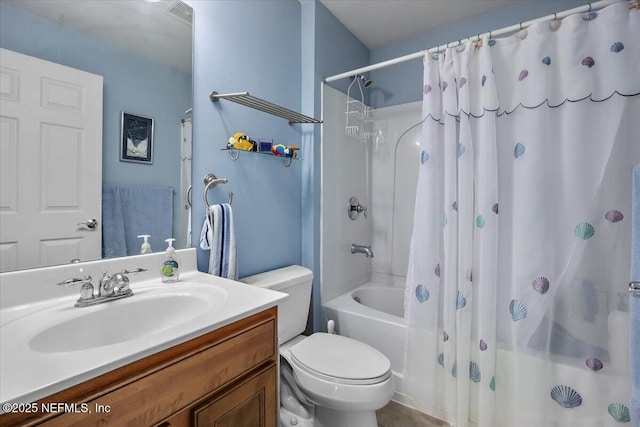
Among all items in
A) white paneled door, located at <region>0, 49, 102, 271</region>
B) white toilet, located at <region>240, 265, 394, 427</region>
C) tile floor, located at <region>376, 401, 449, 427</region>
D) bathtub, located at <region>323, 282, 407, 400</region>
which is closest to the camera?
white paneled door, located at <region>0, 49, 102, 271</region>

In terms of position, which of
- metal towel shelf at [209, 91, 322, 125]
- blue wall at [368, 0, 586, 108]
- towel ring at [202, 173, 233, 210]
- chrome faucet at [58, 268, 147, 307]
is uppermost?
blue wall at [368, 0, 586, 108]

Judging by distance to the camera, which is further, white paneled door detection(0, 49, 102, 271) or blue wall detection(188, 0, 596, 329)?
blue wall detection(188, 0, 596, 329)

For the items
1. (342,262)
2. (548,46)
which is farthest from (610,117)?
(342,262)

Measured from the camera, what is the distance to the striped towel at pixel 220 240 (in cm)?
140

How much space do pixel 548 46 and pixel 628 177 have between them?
24.8 inches

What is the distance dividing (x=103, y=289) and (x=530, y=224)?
168 cm

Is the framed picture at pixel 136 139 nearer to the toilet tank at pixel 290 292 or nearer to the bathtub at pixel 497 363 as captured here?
the toilet tank at pixel 290 292

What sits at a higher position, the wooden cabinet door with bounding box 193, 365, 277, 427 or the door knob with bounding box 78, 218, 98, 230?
the door knob with bounding box 78, 218, 98, 230

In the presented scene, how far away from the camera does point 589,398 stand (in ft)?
4.05

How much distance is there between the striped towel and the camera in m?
1.40

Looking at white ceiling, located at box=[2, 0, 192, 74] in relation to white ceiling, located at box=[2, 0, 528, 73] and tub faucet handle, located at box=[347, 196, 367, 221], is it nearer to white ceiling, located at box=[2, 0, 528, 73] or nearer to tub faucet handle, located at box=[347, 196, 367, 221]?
white ceiling, located at box=[2, 0, 528, 73]

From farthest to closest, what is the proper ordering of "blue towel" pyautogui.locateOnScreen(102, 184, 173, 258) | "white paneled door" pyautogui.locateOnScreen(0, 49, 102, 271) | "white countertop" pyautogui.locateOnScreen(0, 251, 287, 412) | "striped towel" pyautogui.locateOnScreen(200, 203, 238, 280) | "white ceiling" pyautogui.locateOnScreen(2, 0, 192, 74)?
"striped towel" pyautogui.locateOnScreen(200, 203, 238, 280)
"blue towel" pyautogui.locateOnScreen(102, 184, 173, 258)
"white ceiling" pyautogui.locateOnScreen(2, 0, 192, 74)
"white paneled door" pyautogui.locateOnScreen(0, 49, 102, 271)
"white countertop" pyautogui.locateOnScreen(0, 251, 287, 412)

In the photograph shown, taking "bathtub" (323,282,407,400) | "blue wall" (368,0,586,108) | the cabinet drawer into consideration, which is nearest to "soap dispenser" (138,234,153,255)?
the cabinet drawer

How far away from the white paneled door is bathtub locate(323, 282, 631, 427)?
4.67 ft
